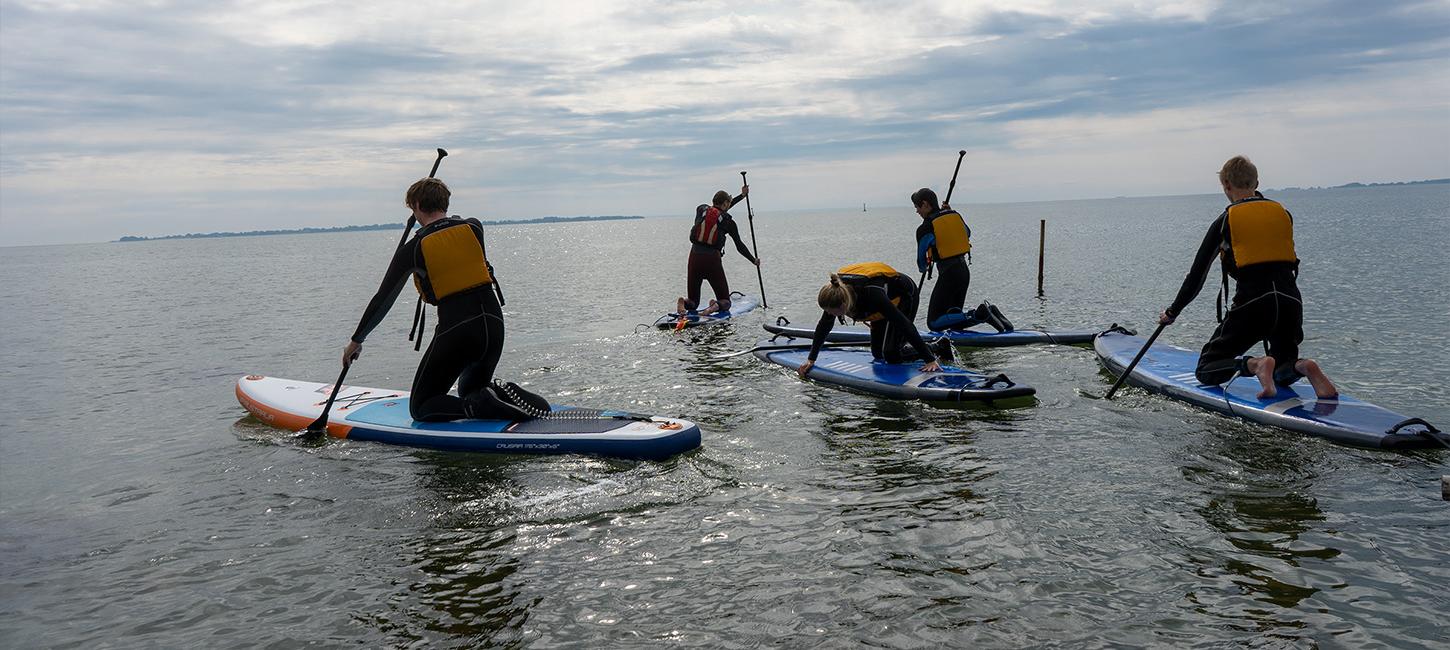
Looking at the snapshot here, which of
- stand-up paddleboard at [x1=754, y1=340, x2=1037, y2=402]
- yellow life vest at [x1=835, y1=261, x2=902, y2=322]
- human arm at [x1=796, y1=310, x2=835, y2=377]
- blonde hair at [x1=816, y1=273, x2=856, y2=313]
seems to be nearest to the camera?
blonde hair at [x1=816, y1=273, x2=856, y2=313]

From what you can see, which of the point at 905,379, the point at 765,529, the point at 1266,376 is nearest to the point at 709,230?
the point at 905,379

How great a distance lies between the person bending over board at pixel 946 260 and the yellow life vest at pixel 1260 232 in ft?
17.1

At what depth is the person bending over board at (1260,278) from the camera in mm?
7785

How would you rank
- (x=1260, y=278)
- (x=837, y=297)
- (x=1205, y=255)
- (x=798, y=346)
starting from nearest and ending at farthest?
1. (x=1260, y=278)
2. (x=1205, y=255)
3. (x=837, y=297)
4. (x=798, y=346)

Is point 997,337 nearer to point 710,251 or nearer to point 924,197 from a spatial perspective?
point 924,197

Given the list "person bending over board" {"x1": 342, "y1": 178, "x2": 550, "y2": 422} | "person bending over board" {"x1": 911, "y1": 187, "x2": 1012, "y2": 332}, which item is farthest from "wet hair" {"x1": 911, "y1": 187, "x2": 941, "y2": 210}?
"person bending over board" {"x1": 342, "y1": 178, "x2": 550, "y2": 422}

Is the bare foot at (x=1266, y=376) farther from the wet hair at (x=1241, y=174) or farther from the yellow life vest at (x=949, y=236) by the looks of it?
the yellow life vest at (x=949, y=236)

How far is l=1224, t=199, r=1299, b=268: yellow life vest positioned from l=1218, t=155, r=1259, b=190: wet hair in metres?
0.17

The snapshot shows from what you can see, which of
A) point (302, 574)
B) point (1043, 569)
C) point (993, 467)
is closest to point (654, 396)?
point (993, 467)

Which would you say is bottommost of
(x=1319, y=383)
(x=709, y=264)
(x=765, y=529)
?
(x=765, y=529)

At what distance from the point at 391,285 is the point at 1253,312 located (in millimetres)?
7727

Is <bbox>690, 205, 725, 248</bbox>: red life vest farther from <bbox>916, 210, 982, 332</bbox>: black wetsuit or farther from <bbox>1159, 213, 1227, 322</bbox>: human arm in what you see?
<bbox>1159, 213, 1227, 322</bbox>: human arm

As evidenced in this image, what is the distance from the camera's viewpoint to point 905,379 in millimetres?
9812

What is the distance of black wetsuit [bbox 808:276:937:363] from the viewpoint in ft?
30.7
